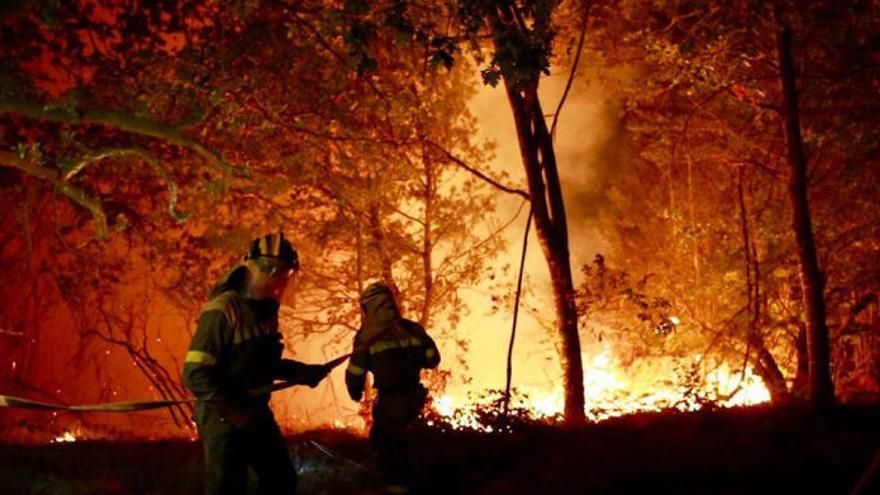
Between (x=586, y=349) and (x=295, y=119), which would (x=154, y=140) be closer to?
(x=295, y=119)

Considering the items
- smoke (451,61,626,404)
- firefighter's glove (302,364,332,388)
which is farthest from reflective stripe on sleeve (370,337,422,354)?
smoke (451,61,626,404)

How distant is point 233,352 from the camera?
4500 mm

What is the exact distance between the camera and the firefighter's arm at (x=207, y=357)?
4.32 m

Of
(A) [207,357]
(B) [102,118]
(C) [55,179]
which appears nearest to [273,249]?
(A) [207,357]

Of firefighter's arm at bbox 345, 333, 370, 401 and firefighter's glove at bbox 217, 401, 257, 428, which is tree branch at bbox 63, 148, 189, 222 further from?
firefighter's glove at bbox 217, 401, 257, 428

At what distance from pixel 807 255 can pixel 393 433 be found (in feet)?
18.1

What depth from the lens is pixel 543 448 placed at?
290 inches

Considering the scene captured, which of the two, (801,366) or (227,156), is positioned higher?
(227,156)

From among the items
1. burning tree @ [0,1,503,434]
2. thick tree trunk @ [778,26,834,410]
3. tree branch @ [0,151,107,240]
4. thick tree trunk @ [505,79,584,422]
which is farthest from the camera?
thick tree trunk @ [505,79,584,422]

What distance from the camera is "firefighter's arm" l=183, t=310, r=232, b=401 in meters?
4.32

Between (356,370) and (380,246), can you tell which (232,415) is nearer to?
(356,370)

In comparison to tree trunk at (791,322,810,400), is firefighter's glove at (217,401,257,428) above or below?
below

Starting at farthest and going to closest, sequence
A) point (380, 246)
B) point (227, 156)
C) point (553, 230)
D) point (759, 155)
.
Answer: point (380, 246) < point (759, 155) < point (227, 156) < point (553, 230)

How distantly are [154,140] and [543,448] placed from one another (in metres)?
7.84
